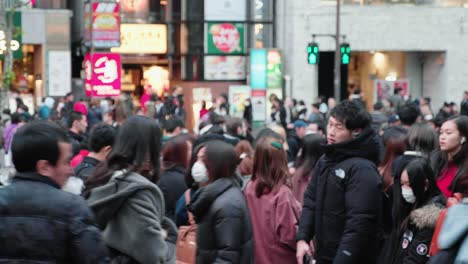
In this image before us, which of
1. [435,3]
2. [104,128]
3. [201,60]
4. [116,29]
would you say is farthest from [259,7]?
[104,128]

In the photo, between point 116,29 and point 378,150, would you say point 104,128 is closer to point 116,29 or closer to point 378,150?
point 378,150

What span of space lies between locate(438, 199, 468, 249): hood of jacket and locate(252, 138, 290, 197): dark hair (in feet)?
10.9

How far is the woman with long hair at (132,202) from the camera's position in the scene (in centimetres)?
559

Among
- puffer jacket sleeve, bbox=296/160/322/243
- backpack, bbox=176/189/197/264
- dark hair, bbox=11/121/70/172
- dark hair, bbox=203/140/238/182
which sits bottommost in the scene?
backpack, bbox=176/189/197/264

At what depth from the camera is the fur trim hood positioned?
679cm

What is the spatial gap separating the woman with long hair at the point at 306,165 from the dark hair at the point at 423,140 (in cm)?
90

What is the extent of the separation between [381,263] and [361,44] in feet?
119

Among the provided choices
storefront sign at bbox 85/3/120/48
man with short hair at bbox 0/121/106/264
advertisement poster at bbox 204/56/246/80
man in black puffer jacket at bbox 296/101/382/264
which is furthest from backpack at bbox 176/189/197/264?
advertisement poster at bbox 204/56/246/80

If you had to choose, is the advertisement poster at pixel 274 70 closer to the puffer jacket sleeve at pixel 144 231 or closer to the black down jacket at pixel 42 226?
→ the puffer jacket sleeve at pixel 144 231

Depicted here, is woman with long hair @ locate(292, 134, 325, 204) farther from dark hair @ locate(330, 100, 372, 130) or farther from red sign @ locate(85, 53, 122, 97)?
red sign @ locate(85, 53, 122, 97)

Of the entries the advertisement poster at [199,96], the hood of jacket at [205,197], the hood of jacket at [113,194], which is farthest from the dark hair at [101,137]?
the advertisement poster at [199,96]

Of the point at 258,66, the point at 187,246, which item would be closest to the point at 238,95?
the point at 258,66

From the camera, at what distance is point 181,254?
7.49 meters

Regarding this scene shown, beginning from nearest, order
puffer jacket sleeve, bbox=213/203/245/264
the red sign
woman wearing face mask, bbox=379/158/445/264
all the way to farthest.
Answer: puffer jacket sleeve, bbox=213/203/245/264 < woman wearing face mask, bbox=379/158/445/264 < the red sign
